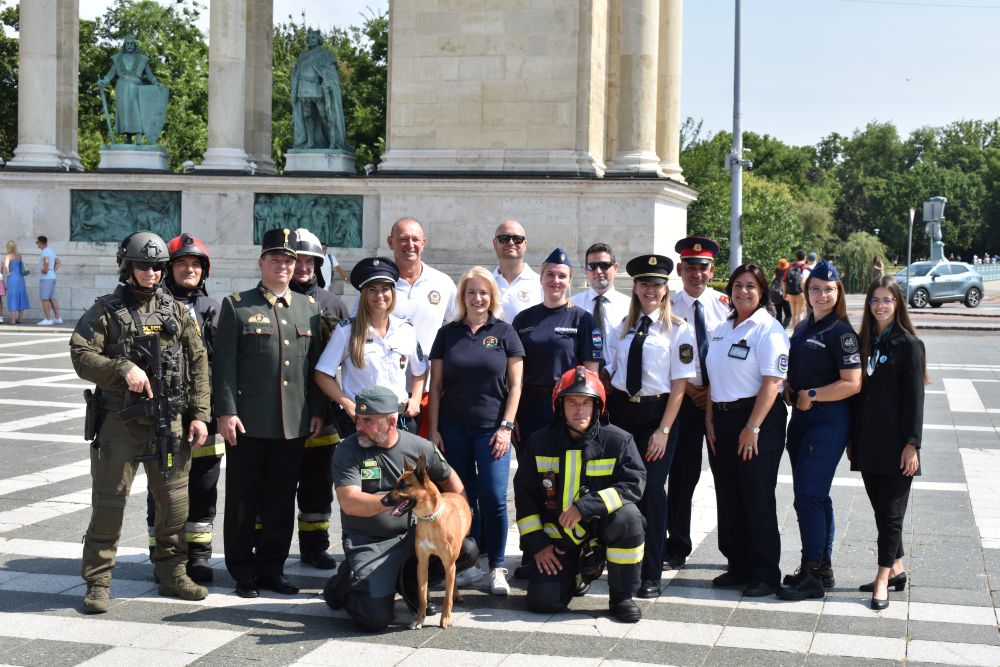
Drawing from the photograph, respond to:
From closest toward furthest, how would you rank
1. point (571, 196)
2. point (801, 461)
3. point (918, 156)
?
point (801, 461), point (571, 196), point (918, 156)

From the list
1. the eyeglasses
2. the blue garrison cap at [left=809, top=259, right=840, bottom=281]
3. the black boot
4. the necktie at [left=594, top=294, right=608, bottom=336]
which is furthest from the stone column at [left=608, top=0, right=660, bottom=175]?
the black boot

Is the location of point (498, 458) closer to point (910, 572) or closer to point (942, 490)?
point (910, 572)

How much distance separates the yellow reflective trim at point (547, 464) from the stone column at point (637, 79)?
53.9 feet

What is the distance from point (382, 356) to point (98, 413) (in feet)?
5.42

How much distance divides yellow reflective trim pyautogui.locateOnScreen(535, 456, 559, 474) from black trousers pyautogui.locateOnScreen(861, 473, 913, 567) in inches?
72.6

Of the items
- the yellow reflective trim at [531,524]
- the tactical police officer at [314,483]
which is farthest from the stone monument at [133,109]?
the yellow reflective trim at [531,524]

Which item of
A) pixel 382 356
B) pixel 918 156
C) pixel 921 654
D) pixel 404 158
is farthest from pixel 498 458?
pixel 918 156

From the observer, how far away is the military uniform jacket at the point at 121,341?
6590 millimetres

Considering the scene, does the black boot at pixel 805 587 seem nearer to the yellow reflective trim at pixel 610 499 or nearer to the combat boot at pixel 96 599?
the yellow reflective trim at pixel 610 499

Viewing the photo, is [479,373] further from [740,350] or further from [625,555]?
[740,350]

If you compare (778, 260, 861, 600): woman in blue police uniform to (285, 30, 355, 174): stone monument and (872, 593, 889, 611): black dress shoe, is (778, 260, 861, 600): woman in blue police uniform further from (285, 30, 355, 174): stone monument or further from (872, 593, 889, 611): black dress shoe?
(285, 30, 355, 174): stone monument

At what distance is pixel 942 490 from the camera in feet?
33.6

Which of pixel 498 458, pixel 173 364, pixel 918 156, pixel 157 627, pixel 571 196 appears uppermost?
pixel 918 156

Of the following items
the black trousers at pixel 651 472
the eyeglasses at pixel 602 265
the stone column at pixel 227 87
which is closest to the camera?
the black trousers at pixel 651 472
